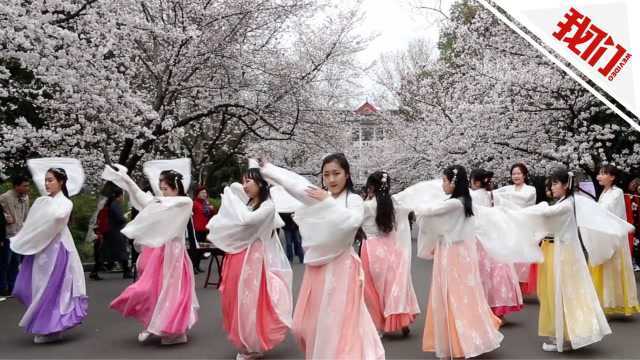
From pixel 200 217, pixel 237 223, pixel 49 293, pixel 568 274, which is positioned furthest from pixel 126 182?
pixel 200 217

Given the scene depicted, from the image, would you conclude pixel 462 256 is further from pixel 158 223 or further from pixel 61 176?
pixel 61 176

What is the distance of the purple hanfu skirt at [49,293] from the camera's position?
246 inches

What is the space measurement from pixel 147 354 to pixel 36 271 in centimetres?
157

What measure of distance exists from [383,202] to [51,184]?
11.6 ft

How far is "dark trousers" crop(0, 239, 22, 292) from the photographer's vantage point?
29.9ft

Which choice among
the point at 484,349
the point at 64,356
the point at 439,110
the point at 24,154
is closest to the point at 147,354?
the point at 64,356

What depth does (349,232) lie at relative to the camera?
160 inches

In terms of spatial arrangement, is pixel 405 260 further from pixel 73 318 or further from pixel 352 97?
pixel 352 97

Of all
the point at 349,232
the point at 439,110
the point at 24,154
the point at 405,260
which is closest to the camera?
the point at 349,232

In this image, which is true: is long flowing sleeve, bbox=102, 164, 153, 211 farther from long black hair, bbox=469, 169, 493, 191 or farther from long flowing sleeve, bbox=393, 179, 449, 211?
long black hair, bbox=469, 169, 493, 191

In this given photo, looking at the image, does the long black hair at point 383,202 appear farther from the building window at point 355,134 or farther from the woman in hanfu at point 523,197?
the building window at point 355,134

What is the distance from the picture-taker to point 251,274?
5.70 meters

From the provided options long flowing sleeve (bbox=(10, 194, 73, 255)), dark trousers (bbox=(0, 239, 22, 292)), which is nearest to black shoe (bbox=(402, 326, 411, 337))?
long flowing sleeve (bbox=(10, 194, 73, 255))

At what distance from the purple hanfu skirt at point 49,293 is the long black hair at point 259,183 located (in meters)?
2.31
